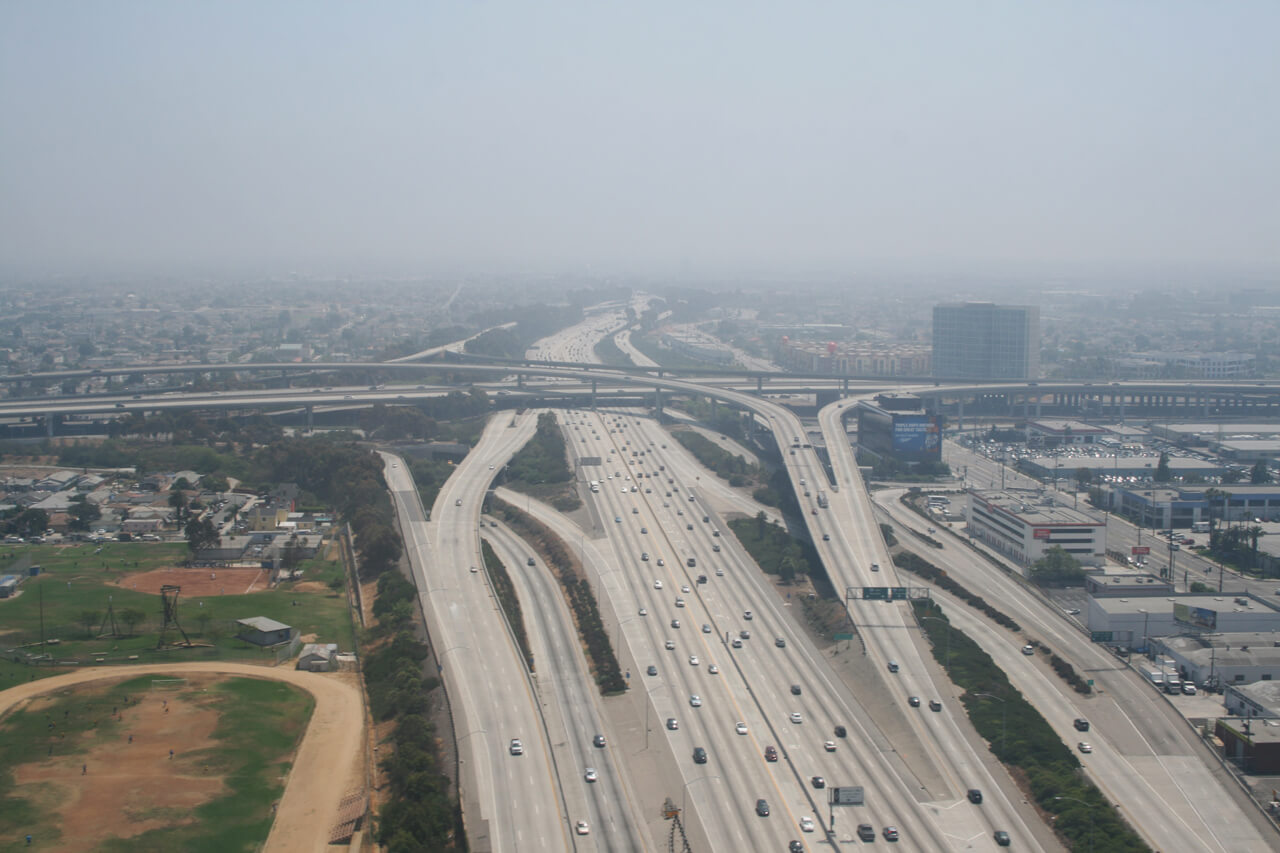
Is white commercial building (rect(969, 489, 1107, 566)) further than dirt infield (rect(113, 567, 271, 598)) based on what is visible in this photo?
Yes

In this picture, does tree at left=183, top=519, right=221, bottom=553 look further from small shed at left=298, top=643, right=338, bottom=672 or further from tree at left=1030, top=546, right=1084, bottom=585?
tree at left=1030, top=546, right=1084, bottom=585

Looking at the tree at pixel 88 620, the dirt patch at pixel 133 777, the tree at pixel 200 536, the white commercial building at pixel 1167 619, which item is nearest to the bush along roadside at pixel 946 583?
the white commercial building at pixel 1167 619

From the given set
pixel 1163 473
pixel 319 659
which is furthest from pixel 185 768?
pixel 1163 473

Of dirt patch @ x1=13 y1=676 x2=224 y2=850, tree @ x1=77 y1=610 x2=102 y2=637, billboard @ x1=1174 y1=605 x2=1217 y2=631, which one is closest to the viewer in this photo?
dirt patch @ x1=13 y1=676 x2=224 y2=850

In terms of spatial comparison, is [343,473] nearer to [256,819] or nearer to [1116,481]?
[256,819]

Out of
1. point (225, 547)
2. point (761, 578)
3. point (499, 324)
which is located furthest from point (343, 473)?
point (499, 324)

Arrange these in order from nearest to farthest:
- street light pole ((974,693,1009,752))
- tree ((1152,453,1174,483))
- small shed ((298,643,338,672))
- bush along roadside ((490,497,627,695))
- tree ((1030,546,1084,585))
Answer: street light pole ((974,693,1009,752))
bush along roadside ((490,497,627,695))
small shed ((298,643,338,672))
tree ((1030,546,1084,585))
tree ((1152,453,1174,483))

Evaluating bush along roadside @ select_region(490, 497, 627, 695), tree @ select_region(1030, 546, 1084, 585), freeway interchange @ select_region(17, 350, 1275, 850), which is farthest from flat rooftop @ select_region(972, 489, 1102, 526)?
bush along roadside @ select_region(490, 497, 627, 695)

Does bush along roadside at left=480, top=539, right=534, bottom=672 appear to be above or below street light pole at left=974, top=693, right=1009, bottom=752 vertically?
above
